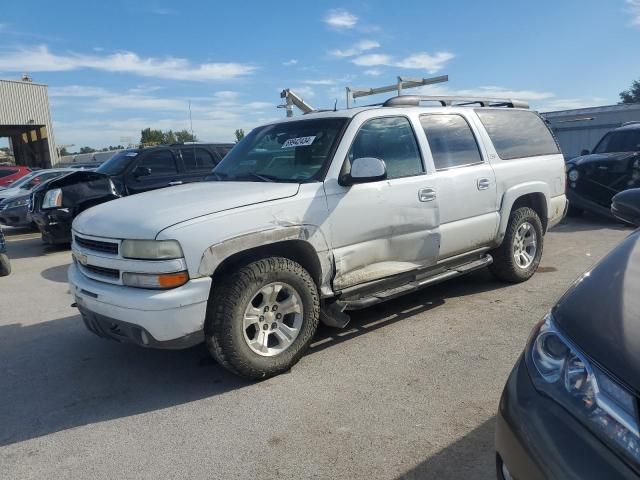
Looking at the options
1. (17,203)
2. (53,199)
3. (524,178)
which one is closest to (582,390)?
(524,178)

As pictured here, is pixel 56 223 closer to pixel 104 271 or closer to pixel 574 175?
pixel 104 271

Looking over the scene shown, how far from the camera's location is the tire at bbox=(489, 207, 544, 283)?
5516 millimetres

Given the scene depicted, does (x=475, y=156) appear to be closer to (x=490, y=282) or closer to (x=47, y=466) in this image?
(x=490, y=282)

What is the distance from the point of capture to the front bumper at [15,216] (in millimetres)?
11500

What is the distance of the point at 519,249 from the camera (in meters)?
5.79

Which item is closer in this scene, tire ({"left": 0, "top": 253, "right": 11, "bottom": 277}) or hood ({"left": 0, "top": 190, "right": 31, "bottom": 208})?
tire ({"left": 0, "top": 253, "right": 11, "bottom": 277})

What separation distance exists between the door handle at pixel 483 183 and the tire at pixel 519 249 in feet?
2.07

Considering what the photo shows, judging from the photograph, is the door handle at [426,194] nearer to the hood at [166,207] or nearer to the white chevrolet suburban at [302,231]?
the white chevrolet suburban at [302,231]

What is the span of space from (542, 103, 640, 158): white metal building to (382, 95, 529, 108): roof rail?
588 inches

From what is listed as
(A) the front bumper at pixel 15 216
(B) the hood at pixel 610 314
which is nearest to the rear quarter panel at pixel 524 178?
(B) the hood at pixel 610 314

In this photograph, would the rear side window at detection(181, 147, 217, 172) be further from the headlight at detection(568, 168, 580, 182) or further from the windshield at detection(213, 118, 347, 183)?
the headlight at detection(568, 168, 580, 182)

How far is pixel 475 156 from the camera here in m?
5.14

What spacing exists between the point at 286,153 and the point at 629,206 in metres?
2.57

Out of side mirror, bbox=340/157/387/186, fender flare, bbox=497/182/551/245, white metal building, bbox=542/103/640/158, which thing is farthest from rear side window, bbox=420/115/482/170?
white metal building, bbox=542/103/640/158
